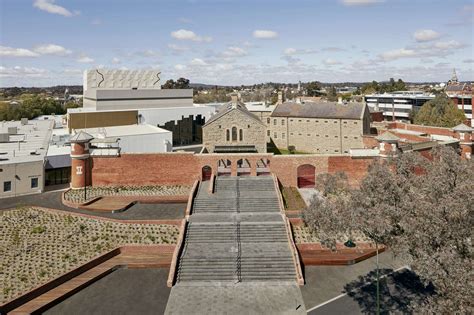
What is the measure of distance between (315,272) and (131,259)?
1165cm

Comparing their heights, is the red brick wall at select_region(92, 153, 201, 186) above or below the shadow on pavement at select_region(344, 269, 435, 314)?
above

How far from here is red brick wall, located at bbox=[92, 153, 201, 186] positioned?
117 feet

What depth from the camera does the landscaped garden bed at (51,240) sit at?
21.5 metres

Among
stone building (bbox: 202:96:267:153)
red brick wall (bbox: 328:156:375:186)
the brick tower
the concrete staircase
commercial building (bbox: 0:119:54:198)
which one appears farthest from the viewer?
stone building (bbox: 202:96:267:153)

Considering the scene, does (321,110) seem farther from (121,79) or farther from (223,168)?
(121,79)

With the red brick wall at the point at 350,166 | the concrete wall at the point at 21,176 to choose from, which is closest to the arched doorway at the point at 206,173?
the red brick wall at the point at 350,166

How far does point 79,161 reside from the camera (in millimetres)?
34312

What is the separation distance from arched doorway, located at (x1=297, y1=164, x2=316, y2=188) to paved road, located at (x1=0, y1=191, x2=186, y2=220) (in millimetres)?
12003

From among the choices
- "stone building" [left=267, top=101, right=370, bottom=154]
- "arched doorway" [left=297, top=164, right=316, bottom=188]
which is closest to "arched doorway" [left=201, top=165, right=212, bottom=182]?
"arched doorway" [left=297, top=164, right=316, bottom=188]

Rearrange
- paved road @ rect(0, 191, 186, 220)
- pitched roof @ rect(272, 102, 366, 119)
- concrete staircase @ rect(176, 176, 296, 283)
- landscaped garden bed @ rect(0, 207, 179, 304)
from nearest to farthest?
landscaped garden bed @ rect(0, 207, 179, 304)
concrete staircase @ rect(176, 176, 296, 283)
paved road @ rect(0, 191, 186, 220)
pitched roof @ rect(272, 102, 366, 119)

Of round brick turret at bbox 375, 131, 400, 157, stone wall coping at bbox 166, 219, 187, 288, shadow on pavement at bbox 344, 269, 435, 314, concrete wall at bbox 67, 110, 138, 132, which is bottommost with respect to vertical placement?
shadow on pavement at bbox 344, 269, 435, 314

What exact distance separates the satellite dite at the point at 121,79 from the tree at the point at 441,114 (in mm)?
45961

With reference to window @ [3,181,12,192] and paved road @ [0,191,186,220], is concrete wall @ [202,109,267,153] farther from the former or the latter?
window @ [3,181,12,192]

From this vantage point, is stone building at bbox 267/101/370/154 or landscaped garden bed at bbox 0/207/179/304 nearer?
landscaped garden bed at bbox 0/207/179/304
